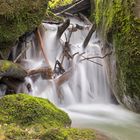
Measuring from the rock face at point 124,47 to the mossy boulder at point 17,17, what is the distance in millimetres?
1498

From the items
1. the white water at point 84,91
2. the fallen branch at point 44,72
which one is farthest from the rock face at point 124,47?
the fallen branch at point 44,72

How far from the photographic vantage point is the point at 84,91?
323 inches

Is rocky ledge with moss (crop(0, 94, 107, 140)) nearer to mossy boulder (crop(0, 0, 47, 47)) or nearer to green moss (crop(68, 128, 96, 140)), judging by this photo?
green moss (crop(68, 128, 96, 140))

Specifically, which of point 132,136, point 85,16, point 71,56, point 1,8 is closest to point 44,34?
point 71,56

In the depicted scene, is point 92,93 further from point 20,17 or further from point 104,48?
point 20,17

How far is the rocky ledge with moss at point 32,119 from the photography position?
4.24 m

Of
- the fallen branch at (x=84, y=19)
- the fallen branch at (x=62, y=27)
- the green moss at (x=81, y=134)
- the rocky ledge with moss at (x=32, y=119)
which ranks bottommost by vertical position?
the green moss at (x=81, y=134)

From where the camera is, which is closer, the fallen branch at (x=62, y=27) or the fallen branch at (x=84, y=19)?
the fallen branch at (x=62, y=27)

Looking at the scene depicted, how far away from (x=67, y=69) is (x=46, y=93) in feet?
3.57

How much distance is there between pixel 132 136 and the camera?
5043mm

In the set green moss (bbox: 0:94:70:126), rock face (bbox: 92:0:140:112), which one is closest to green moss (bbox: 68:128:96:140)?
green moss (bbox: 0:94:70:126)

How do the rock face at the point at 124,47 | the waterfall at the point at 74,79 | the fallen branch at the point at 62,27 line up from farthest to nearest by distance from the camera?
1. the fallen branch at the point at 62,27
2. the waterfall at the point at 74,79
3. the rock face at the point at 124,47

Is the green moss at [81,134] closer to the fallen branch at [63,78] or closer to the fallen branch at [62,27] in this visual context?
the fallen branch at [63,78]

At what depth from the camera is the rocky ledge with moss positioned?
13.9 feet
